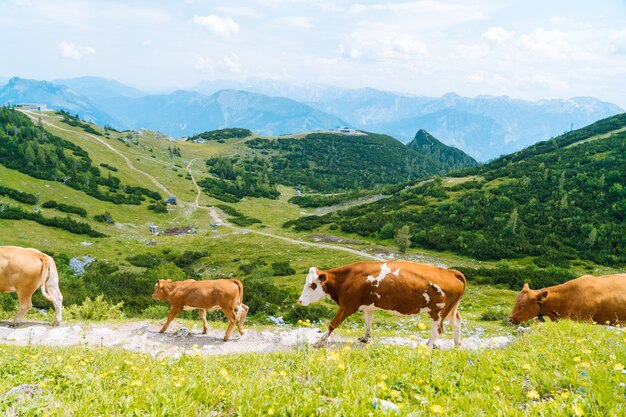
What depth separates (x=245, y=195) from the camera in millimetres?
140000

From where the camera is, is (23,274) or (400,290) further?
(23,274)

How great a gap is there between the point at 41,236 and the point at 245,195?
83305mm

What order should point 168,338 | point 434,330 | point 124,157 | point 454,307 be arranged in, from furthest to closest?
point 124,157
point 168,338
point 454,307
point 434,330

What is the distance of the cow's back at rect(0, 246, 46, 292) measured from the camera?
1250cm

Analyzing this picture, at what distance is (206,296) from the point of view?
1283 centimetres

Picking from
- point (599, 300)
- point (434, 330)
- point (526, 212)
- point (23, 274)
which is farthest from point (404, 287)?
point (526, 212)

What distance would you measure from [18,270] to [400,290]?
42.3 feet

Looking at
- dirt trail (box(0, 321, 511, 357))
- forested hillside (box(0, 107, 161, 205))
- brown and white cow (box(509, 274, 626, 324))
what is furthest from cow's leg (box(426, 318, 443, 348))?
forested hillside (box(0, 107, 161, 205))

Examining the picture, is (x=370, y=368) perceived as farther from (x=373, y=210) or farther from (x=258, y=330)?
(x=373, y=210)

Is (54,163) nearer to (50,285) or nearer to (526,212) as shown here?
(50,285)

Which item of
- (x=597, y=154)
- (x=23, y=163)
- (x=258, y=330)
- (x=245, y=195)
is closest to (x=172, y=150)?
(x=245, y=195)

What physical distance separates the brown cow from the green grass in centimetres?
576

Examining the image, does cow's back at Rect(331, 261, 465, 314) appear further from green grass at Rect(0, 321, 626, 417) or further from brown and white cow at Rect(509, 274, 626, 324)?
brown and white cow at Rect(509, 274, 626, 324)

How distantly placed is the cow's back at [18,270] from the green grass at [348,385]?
718cm
